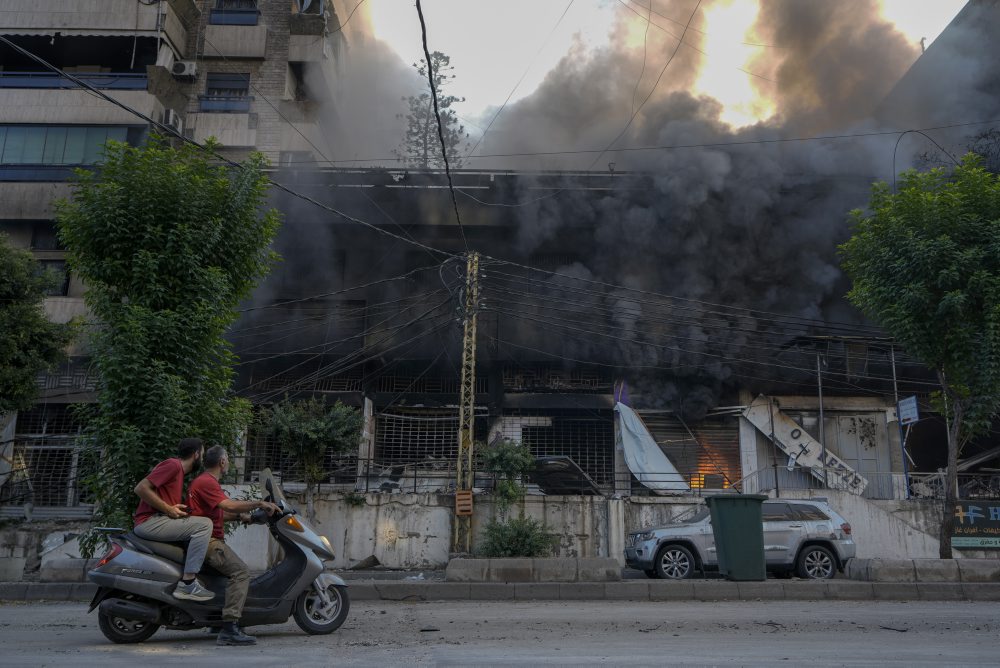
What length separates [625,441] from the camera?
23.2 metres

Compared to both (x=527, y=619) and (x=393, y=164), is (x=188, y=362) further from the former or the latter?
(x=393, y=164)

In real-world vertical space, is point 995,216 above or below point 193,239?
above

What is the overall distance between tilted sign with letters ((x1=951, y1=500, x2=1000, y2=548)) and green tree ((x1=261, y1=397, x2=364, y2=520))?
1378 cm

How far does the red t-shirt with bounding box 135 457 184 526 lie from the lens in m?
5.41

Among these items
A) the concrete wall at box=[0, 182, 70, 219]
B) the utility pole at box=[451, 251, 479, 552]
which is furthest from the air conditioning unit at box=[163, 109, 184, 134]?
the utility pole at box=[451, 251, 479, 552]

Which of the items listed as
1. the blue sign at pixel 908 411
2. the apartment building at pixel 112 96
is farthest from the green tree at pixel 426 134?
the blue sign at pixel 908 411

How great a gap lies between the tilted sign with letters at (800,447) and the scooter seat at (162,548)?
20.1 m

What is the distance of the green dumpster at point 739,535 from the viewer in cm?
1068

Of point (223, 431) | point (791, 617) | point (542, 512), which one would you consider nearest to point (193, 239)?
point (223, 431)

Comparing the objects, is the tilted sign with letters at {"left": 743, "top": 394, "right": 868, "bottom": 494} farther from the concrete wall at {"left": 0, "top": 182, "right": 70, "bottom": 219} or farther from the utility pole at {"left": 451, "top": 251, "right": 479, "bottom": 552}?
the concrete wall at {"left": 0, "top": 182, "right": 70, "bottom": 219}

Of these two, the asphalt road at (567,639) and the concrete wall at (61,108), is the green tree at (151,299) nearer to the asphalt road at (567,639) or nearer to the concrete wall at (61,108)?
the asphalt road at (567,639)

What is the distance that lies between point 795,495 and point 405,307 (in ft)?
43.2

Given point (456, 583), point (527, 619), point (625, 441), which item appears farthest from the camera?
point (625, 441)

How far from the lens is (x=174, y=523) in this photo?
5340 mm
